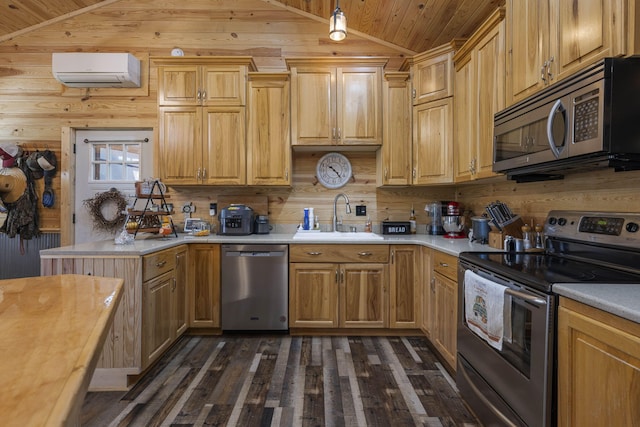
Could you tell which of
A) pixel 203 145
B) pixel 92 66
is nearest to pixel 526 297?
pixel 203 145

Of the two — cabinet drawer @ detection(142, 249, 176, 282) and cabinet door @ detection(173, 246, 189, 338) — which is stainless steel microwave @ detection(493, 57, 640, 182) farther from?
cabinet door @ detection(173, 246, 189, 338)

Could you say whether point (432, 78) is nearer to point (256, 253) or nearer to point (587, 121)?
point (587, 121)

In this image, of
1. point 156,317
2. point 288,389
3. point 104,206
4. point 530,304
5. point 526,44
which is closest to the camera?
point 530,304

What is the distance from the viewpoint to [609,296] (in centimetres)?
106

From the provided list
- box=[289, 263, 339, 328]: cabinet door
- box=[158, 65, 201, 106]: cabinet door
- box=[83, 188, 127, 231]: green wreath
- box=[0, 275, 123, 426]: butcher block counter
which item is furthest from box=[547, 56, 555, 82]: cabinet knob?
box=[83, 188, 127, 231]: green wreath

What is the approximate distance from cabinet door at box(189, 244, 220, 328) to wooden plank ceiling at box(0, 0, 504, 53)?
8.56ft

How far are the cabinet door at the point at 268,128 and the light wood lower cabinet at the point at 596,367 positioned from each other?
95.8 inches

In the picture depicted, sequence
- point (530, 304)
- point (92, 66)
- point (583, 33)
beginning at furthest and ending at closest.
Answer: point (92, 66), point (583, 33), point (530, 304)

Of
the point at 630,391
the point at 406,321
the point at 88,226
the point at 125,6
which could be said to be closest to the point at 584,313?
the point at 630,391

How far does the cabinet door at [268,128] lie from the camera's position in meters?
3.14

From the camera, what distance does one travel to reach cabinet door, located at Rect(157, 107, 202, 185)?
10.3 ft

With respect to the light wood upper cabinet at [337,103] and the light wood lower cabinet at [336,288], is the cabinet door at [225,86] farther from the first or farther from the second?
the light wood lower cabinet at [336,288]

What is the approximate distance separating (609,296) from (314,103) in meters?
2.64

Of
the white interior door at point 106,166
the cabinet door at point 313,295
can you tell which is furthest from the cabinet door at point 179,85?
the cabinet door at point 313,295
